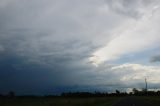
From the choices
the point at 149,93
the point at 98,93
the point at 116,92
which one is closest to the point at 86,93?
the point at 98,93

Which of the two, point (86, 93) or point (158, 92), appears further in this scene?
point (86, 93)

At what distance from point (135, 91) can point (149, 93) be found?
32.7 metres

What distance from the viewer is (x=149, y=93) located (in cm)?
16450

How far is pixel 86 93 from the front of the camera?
187 metres

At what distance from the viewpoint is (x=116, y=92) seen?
197500mm

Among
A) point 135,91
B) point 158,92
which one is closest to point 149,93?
point 158,92

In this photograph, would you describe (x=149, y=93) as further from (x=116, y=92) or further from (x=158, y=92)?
(x=116, y=92)

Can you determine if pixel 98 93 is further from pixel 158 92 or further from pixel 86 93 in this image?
pixel 158 92

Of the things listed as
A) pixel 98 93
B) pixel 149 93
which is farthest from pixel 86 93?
pixel 149 93

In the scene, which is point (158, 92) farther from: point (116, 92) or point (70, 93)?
point (70, 93)

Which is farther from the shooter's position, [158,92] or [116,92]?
[116,92]

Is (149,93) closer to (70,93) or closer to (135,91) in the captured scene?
(135,91)

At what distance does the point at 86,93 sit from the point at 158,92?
4351 centimetres

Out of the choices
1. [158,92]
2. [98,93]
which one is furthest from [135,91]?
[158,92]
